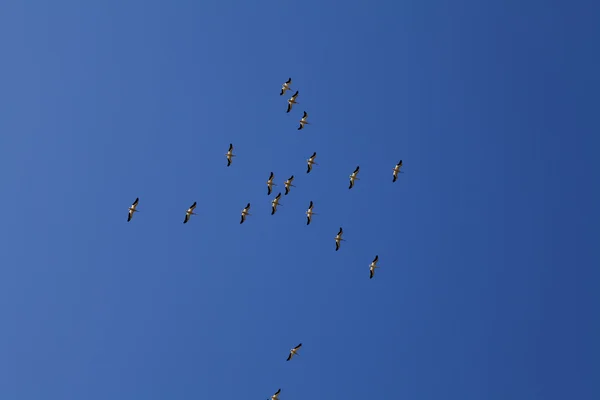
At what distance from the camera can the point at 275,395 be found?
198m

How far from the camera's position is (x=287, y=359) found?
7854 inches

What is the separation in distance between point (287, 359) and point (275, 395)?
6.64 m
